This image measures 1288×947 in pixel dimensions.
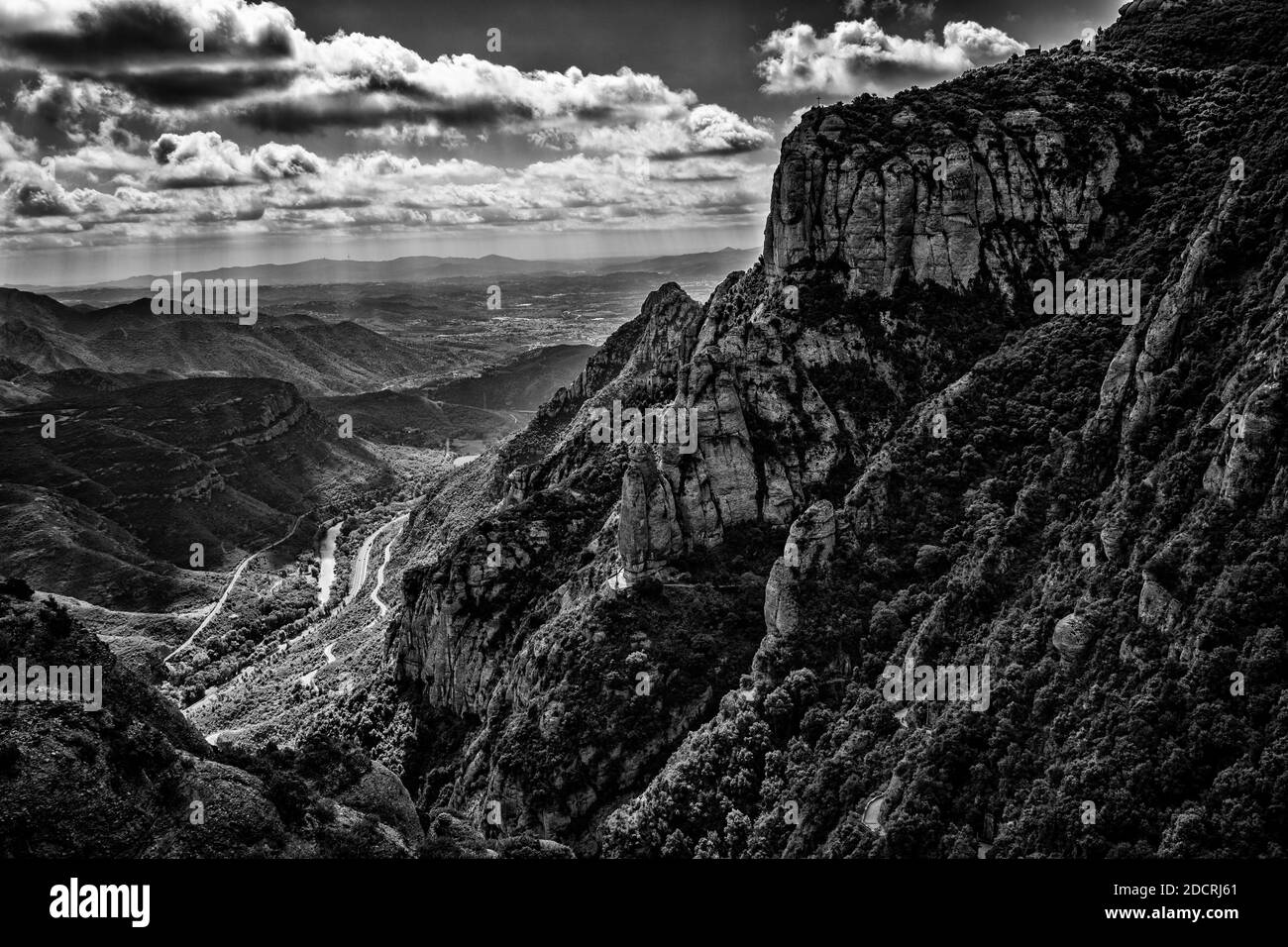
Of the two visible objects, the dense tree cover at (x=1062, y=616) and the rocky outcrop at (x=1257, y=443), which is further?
the rocky outcrop at (x=1257, y=443)

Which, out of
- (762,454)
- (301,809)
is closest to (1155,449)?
(762,454)

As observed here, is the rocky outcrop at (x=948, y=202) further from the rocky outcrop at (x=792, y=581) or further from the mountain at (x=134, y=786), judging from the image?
the mountain at (x=134, y=786)

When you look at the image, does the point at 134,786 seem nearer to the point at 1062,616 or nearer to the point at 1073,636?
the point at 1073,636

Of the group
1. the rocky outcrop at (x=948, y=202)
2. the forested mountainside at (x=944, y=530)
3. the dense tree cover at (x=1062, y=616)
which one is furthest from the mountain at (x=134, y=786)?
the rocky outcrop at (x=948, y=202)

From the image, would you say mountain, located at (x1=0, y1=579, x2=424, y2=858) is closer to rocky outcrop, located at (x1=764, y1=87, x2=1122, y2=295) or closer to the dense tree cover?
the dense tree cover

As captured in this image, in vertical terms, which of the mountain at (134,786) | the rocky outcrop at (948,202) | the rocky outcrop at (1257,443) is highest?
the rocky outcrop at (948,202)

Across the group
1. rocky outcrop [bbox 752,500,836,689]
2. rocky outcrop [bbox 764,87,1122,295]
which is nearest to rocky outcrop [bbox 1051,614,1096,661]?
Result: rocky outcrop [bbox 752,500,836,689]

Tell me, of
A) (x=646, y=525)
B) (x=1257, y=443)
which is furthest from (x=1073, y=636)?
(x=646, y=525)
